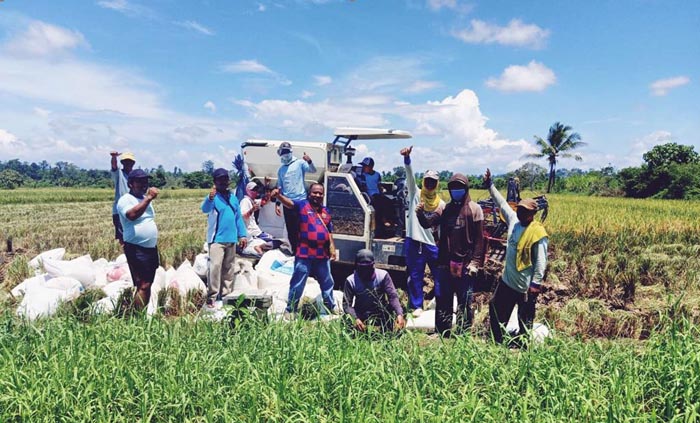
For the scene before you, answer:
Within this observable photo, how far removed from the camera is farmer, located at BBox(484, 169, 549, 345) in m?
4.01

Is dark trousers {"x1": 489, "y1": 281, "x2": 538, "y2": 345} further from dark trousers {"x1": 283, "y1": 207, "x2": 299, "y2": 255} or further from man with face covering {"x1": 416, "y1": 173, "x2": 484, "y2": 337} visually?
dark trousers {"x1": 283, "y1": 207, "x2": 299, "y2": 255}

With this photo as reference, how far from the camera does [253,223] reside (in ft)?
24.0

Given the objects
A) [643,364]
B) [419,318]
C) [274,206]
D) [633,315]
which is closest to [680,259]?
[633,315]

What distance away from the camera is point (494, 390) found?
2.71m

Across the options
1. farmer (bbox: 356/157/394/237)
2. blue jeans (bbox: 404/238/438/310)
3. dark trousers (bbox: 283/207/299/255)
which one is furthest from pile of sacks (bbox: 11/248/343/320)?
farmer (bbox: 356/157/394/237)

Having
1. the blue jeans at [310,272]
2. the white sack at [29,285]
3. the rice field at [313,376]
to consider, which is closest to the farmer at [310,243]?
the blue jeans at [310,272]

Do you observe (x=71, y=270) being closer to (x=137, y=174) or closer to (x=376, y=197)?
(x=137, y=174)

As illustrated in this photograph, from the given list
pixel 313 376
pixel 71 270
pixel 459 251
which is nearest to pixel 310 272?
pixel 459 251

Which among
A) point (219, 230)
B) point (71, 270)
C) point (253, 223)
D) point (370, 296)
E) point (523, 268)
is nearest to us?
point (523, 268)

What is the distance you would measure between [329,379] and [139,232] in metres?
2.94

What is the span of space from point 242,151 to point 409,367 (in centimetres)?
523

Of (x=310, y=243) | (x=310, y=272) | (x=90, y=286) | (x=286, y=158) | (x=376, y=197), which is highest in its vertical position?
(x=286, y=158)

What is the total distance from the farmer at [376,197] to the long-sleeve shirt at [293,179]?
110 cm

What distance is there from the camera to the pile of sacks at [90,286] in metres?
4.93
